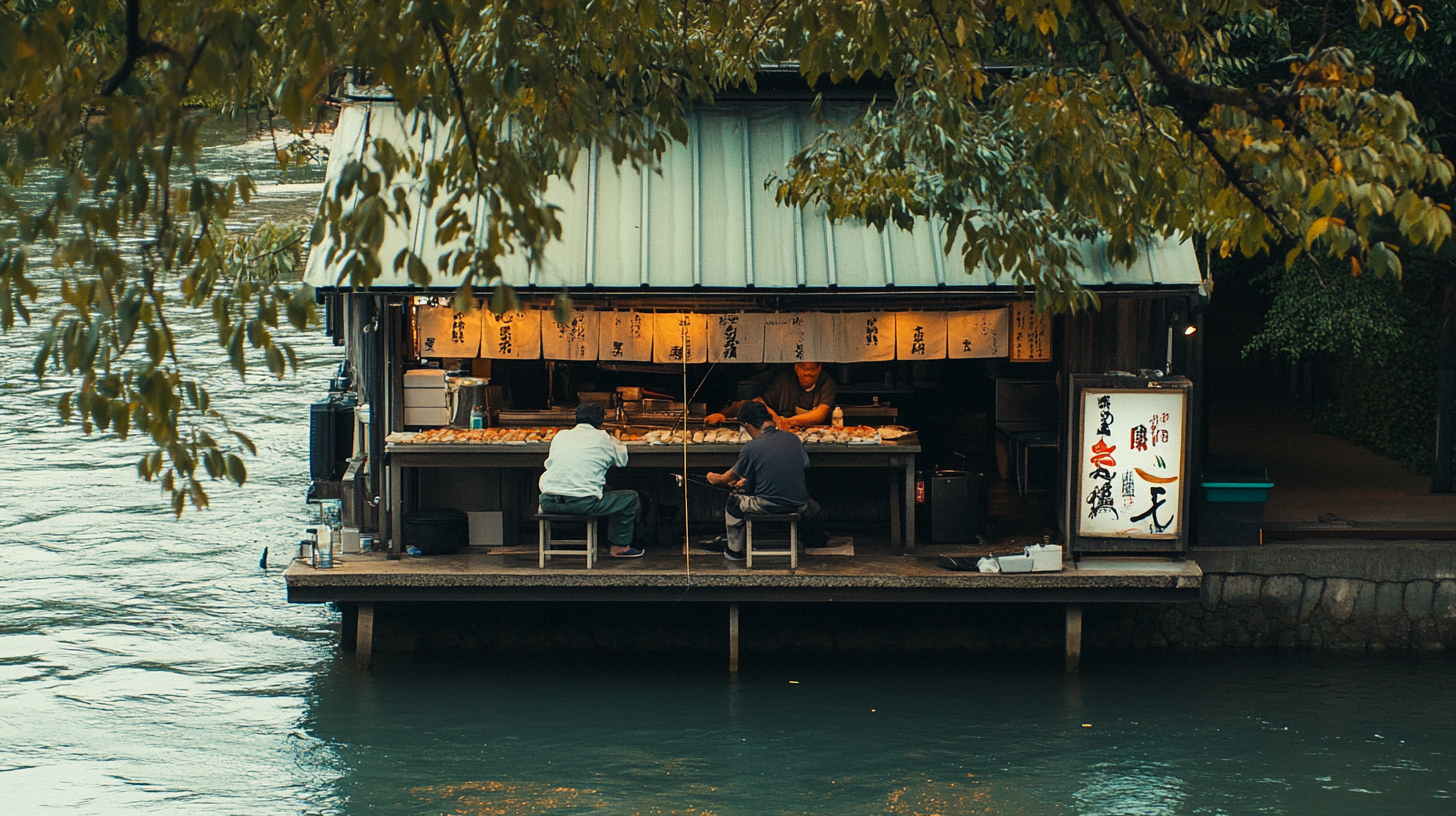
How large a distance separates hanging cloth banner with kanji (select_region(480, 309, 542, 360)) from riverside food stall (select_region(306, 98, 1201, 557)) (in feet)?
0.05

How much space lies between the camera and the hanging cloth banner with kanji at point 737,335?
44.0 feet

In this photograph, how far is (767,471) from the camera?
494 inches

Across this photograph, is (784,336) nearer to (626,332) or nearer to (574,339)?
(626,332)

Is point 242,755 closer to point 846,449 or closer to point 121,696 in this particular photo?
point 121,696

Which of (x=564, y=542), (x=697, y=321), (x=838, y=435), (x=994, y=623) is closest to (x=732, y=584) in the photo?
(x=564, y=542)

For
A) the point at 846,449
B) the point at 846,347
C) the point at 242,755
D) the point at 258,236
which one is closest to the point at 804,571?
the point at 846,449

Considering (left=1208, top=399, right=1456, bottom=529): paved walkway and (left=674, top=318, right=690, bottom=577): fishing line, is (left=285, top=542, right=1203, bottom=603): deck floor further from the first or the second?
(left=1208, top=399, right=1456, bottom=529): paved walkway

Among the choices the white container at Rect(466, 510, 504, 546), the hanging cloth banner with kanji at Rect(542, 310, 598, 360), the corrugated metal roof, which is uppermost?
the corrugated metal roof

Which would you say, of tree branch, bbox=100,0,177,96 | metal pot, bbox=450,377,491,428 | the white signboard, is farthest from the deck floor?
tree branch, bbox=100,0,177,96

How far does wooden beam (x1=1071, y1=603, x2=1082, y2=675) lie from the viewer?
42.6 ft

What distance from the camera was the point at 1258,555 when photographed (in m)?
13.5

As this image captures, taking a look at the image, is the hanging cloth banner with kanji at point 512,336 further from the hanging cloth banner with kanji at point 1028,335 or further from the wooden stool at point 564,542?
the hanging cloth banner with kanji at point 1028,335

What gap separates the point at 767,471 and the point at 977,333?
250 cm

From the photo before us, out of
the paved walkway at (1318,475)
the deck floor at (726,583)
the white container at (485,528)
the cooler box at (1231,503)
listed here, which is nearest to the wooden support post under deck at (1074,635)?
the deck floor at (726,583)
